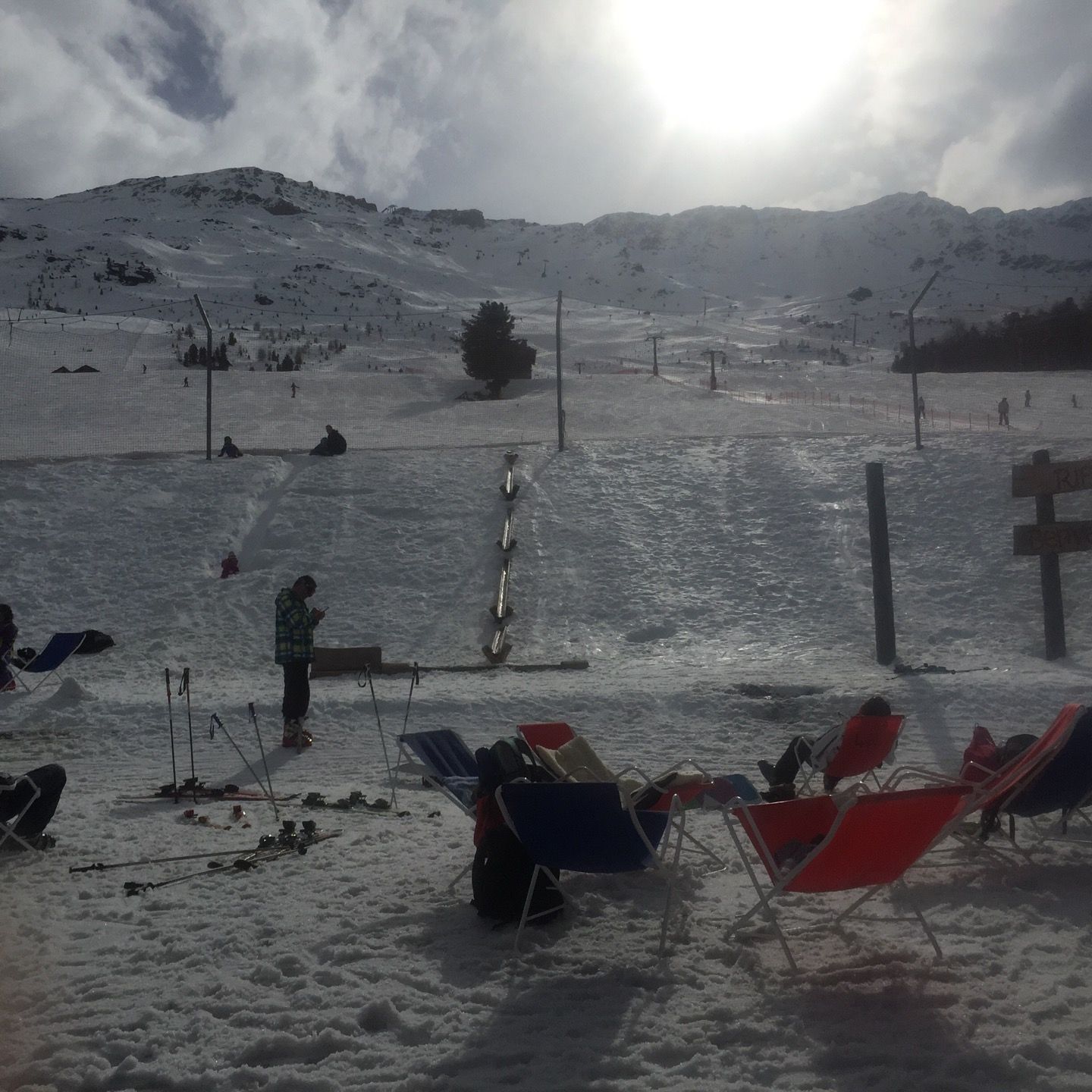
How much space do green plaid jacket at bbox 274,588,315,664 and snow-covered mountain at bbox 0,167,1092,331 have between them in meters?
52.7

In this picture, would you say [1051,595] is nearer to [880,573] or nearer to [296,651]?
[880,573]

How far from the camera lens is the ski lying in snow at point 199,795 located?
6.78m

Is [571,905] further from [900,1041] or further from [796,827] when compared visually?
[900,1041]

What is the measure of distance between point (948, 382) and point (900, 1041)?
111 feet

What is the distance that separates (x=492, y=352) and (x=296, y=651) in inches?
1106

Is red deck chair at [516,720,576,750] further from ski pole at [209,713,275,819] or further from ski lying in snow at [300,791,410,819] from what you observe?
ski pole at [209,713,275,819]

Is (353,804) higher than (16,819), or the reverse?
(16,819)

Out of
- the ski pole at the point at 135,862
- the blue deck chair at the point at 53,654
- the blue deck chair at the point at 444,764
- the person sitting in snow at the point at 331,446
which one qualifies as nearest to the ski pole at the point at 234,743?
the ski pole at the point at 135,862

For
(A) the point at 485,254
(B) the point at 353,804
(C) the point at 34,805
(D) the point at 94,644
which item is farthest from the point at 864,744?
(A) the point at 485,254

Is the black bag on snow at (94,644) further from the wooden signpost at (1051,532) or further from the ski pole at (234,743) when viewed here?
the wooden signpost at (1051,532)

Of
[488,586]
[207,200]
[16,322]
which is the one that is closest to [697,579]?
[488,586]

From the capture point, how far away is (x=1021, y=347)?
48469mm

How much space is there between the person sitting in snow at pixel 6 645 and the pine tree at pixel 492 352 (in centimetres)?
2579

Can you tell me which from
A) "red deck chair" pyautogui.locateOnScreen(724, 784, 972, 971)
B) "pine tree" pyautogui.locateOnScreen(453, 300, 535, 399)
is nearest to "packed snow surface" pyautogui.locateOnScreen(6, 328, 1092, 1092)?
"red deck chair" pyautogui.locateOnScreen(724, 784, 972, 971)
